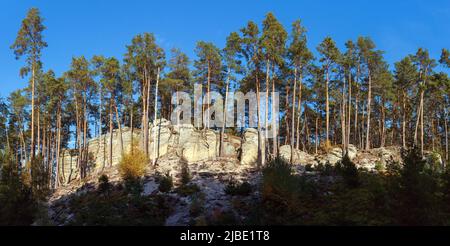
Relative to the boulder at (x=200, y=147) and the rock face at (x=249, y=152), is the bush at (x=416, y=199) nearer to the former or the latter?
the rock face at (x=249, y=152)

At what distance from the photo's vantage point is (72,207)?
18.0m

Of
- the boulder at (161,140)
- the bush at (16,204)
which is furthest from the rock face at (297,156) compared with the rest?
the bush at (16,204)

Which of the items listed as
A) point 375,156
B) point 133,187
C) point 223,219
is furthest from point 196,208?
point 375,156

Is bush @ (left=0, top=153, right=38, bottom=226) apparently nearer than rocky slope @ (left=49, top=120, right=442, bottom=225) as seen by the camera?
Yes

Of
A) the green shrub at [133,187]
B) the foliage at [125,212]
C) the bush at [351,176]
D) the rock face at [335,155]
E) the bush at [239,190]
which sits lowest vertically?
the foliage at [125,212]

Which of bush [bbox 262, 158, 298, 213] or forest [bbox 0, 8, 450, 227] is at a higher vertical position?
forest [bbox 0, 8, 450, 227]

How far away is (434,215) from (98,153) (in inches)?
1483

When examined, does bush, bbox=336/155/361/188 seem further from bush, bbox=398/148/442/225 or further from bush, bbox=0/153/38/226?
bush, bbox=0/153/38/226

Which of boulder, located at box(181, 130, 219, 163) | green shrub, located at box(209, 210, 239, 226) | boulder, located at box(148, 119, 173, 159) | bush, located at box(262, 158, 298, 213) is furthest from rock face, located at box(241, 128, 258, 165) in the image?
green shrub, located at box(209, 210, 239, 226)

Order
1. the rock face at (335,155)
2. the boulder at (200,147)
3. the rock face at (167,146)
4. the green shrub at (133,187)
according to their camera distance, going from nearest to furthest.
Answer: the green shrub at (133,187) < the rock face at (335,155) < the boulder at (200,147) < the rock face at (167,146)

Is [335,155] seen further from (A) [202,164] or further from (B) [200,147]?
(B) [200,147]

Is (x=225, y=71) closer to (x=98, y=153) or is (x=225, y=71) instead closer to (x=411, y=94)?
(x=98, y=153)

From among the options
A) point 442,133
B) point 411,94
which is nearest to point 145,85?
point 411,94

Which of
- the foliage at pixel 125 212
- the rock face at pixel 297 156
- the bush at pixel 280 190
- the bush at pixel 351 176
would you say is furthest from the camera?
the rock face at pixel 297 156
